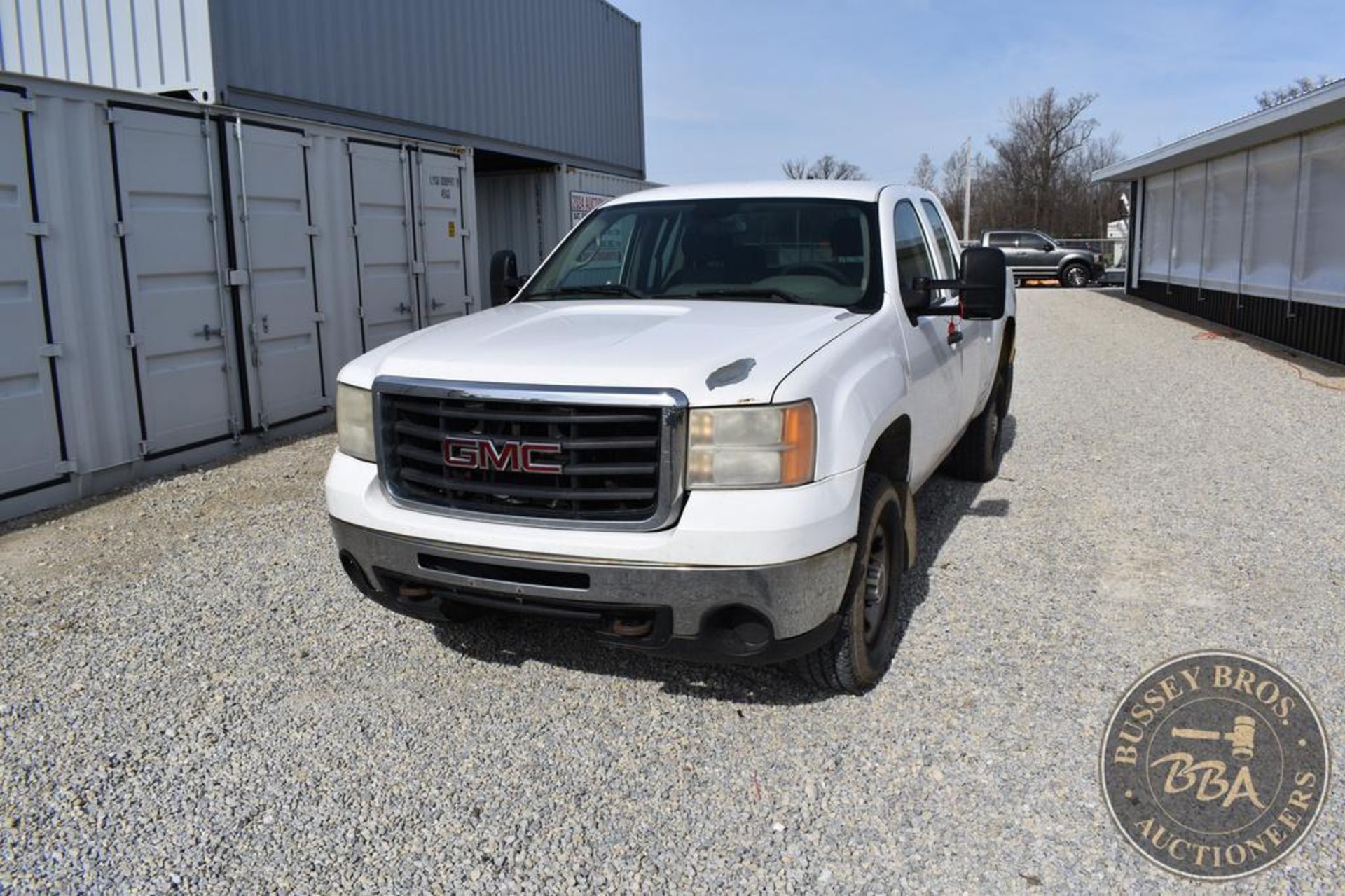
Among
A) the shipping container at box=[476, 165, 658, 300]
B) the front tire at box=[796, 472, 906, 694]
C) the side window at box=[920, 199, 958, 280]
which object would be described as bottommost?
the front tire at box=[796, 472, 906, 694]

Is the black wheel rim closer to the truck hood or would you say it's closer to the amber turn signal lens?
the amber turn signal lens

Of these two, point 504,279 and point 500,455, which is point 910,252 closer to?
point 504,279

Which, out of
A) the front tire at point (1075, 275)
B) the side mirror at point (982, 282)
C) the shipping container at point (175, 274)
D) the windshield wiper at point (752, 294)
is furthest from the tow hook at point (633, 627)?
the front tire at point (1075, 275)

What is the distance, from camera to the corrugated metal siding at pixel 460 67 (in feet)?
32.2

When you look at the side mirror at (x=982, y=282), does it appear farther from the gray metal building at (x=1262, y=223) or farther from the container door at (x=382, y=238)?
the gray metal building at (x=1262, y=223)

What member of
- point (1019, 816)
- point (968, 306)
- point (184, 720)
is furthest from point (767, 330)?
point (184, 720)

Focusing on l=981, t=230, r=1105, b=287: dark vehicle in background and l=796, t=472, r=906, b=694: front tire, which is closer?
l=796, t=472, r=906, b=694: front tire

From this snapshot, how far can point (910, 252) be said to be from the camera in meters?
4.60

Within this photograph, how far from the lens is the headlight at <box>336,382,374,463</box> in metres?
3.45

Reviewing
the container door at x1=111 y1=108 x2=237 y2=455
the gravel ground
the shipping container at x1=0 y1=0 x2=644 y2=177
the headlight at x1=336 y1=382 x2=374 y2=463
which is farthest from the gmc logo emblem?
the shipping container at x1=0 y1=0 x2=644 y2=177

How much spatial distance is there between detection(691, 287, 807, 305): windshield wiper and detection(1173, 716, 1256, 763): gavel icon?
2.04 meters

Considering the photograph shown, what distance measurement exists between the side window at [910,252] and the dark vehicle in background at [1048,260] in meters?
25.7

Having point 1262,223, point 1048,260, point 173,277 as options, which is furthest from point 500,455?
point 1048,260

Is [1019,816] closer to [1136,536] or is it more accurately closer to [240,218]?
[1136,536]
